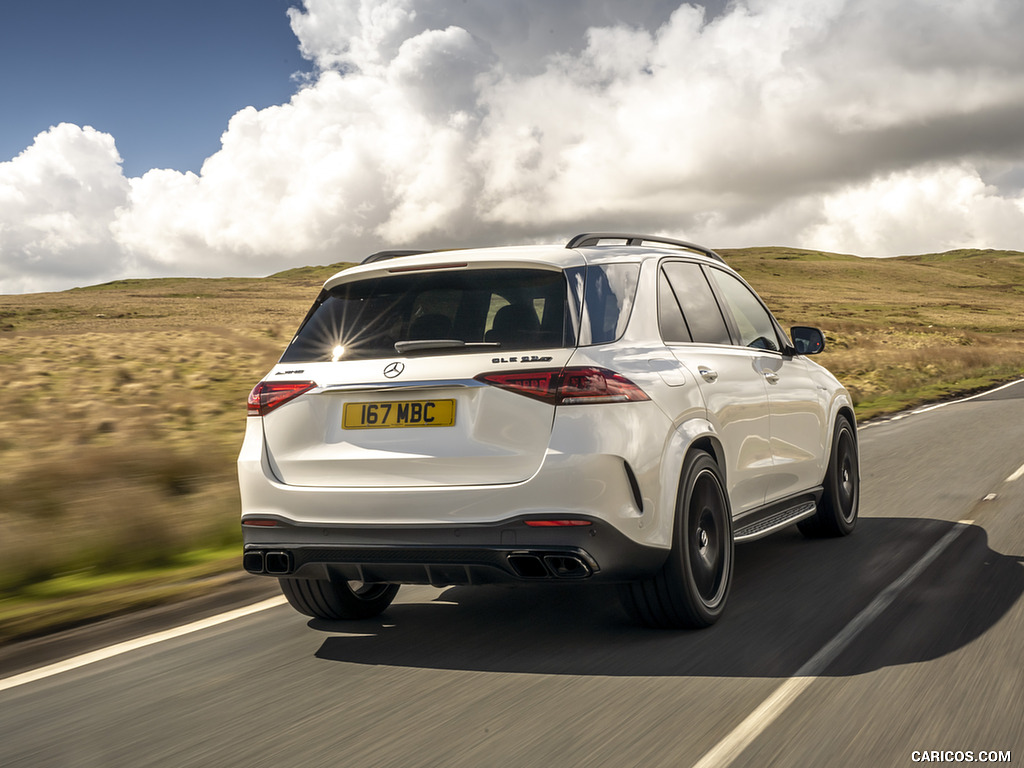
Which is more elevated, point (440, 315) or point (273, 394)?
point (440, 315)

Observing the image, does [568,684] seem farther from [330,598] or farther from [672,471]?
[330,598]

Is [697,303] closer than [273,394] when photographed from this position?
No

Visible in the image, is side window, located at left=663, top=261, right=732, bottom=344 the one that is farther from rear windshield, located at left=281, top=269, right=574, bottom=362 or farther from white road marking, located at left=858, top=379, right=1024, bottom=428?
white road marking, located at left=858, top=379, right=1024, bottom=428

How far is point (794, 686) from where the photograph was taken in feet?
13.2

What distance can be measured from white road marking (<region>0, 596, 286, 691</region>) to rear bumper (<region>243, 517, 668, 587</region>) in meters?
0.99

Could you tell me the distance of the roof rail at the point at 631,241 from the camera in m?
4.93

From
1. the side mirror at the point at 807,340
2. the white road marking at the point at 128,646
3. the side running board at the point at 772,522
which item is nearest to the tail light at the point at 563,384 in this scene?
the side running board at the point at 772,522

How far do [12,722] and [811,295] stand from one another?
346 ft

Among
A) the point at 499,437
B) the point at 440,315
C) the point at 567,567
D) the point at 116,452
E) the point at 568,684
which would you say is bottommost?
the point at 568,684

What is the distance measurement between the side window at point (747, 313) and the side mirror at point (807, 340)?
0.35 meters

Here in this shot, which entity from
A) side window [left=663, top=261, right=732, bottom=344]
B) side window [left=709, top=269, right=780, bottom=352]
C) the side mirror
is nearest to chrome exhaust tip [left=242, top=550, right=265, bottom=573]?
side window [left=663, top=261, right=732, bottom=344]

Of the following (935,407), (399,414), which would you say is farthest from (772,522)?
(935,407)

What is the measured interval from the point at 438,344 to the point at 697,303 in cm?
169

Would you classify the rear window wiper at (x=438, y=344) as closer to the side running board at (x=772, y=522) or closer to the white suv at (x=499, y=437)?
the white suv at (x=499, y=437)
